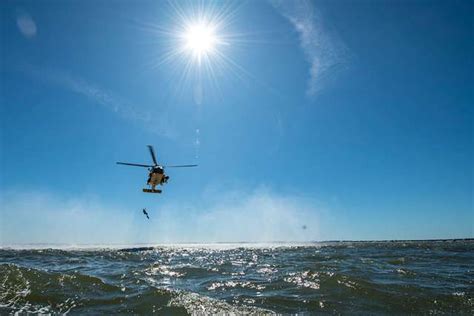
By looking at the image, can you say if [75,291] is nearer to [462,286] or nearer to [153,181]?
[462,286]

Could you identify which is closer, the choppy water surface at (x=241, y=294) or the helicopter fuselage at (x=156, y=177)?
the choppy water surface at (x=241, y=294)

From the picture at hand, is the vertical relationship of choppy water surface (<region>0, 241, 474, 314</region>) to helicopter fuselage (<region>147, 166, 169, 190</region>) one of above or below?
below

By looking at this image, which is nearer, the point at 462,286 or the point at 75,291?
the point at 75,291

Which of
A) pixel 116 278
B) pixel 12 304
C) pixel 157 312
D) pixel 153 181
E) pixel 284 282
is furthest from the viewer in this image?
pixel 153 181

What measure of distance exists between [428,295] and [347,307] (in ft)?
13.1

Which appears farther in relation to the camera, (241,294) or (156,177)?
(156,177)

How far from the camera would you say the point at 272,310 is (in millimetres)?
10797

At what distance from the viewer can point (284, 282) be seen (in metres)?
16.0

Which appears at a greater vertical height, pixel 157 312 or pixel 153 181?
pixel 153 181

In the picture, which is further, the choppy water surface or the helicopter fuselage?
the helicopter fuselage

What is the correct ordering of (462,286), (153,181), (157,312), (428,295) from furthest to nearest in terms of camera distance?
(153,181) < (462,286) < (428,295) < (157,312)

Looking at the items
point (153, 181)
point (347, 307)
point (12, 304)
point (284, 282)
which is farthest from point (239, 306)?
point (153, 181)

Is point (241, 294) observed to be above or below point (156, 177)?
below

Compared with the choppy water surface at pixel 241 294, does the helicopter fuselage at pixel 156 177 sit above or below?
above
